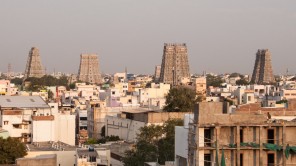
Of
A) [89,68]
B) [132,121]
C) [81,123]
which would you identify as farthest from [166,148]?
[89,68]

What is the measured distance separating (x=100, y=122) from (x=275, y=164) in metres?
34.0

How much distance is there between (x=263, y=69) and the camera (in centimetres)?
14538

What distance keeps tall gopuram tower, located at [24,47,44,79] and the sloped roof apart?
8794 cm

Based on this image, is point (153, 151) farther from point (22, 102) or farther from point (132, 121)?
point (22, 102)

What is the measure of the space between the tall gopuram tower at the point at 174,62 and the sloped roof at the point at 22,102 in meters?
83.0

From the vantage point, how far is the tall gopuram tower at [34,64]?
134125 millimetres

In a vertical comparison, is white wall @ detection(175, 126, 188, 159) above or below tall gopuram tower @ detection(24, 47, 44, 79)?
below

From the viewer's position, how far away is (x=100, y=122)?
174 ft

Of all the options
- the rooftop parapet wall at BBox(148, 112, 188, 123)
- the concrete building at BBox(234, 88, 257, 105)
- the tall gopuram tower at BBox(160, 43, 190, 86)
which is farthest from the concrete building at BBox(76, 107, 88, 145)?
the tall gopuram tower at BBox(160, 43, 190, 86)

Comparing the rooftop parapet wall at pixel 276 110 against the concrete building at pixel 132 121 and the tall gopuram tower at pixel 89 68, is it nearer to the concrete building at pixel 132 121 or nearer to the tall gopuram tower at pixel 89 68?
the concrete building at pixel 132 121

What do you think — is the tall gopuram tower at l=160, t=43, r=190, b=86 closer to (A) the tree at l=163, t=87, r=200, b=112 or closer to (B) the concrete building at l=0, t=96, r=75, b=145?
(A) the tree at l=163, t=87, r=200, b=112

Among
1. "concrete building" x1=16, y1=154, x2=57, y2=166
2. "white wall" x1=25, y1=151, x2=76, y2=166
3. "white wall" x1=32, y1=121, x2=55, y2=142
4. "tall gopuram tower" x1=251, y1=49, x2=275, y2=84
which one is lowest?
"white wall" x1=25, y1=151, x2=76, y2=166

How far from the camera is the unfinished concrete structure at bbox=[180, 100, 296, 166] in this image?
63.9ft

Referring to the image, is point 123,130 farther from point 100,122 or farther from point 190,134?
point 190,134
